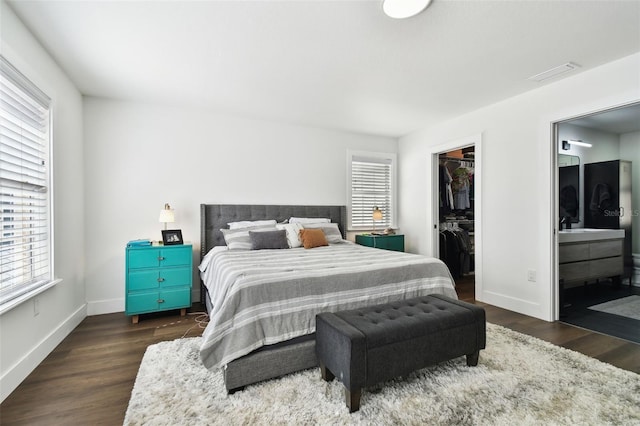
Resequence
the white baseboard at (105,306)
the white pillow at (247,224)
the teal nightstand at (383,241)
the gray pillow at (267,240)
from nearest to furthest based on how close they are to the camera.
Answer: the white baseboard at (105,306)
the gray pillow at (267,240)
the white pillow at (247,224)
the teal nightstand at (383,241)

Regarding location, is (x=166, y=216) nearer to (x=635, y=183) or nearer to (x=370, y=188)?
(x=370, y=188)

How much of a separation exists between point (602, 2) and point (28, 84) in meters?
4.06

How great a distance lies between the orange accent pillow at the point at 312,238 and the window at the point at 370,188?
4.25 feet

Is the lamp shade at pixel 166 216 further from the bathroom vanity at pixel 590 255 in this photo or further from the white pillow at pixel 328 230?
the bathroom vanity at pixel 590 255

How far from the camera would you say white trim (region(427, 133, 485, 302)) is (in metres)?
3.88

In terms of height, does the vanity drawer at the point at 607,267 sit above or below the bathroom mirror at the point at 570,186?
below

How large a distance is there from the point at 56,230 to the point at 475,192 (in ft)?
15.4

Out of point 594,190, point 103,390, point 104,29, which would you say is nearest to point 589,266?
point 594,190

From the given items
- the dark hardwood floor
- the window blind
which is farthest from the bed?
the window blind

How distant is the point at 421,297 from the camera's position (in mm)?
2334

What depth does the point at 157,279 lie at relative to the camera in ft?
10.7

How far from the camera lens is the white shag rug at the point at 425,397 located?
5.31 feet

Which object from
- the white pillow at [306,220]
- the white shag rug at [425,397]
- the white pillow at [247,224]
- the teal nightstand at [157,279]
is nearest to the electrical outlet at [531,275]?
the white shag rug at [425,397]

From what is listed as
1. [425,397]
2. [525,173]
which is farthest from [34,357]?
[525,173]
